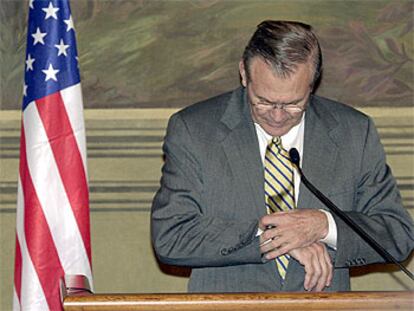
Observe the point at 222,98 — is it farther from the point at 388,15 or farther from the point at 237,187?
the point at 388,15

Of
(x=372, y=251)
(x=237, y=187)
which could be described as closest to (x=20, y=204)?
(x=237, y=187)

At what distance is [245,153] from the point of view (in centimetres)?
393

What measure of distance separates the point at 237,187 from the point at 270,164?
17 cm

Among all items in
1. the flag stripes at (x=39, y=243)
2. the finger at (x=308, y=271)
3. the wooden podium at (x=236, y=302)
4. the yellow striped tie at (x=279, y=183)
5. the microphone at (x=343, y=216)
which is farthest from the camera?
the flag stripes at (x=39, y=243)

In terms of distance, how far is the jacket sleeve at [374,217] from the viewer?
→ 3809 mm

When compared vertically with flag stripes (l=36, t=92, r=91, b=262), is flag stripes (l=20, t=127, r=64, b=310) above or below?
below

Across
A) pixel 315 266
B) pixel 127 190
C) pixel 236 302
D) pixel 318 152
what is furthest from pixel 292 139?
pixel 127 190

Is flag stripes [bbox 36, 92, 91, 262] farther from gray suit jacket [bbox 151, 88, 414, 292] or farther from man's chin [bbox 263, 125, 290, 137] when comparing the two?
man's chin [bbox 263, 125, 290, 137]

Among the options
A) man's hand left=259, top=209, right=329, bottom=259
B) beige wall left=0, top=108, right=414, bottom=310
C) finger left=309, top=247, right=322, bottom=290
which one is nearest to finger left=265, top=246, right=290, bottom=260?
man's hand left=259, top=209, right=329, bottom=259

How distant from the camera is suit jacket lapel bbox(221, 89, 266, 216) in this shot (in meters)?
3.89

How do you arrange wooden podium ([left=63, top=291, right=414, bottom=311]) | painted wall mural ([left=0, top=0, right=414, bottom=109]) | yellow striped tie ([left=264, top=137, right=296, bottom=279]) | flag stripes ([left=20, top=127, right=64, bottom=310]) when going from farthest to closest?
painted wall mural ([left=0, top=0, right=414, bottom=109])
flag stripes ([left=20, top=127, right=64, bottom=310])
yellow striped tie ([left=264, top=137, right=296, bottom=279])
wooden podium ([left=63, top=291, right=414, bottom=311])

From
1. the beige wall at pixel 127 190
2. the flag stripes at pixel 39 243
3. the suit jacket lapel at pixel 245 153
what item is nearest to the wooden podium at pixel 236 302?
the suit jacket lapel at pixel 245 153

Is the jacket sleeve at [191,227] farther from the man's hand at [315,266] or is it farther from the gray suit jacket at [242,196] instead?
the man's hand at [315,266]

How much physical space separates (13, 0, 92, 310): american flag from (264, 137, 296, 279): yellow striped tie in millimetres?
1091
